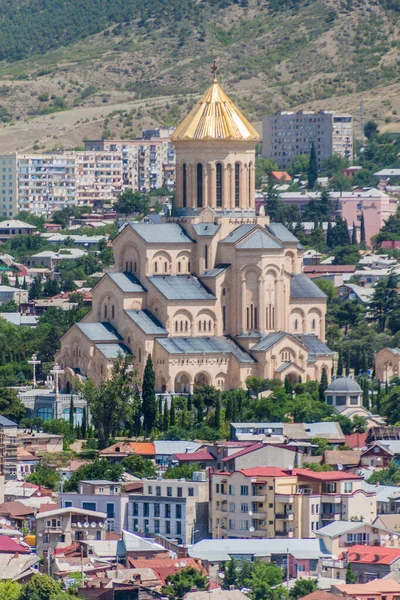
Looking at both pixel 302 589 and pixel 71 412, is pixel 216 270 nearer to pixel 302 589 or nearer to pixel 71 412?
pixel 71 412

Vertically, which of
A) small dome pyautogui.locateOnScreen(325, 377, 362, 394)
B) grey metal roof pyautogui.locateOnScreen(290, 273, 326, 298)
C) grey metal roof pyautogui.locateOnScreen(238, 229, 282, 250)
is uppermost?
grey metal roof pyautogui.locateOnScreen(238, 229, 282, 250)

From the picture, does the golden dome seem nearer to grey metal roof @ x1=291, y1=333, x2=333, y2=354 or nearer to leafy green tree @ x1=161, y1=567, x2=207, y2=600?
grey metal roof @ x1=291, y1=333, x2=333, y2=354

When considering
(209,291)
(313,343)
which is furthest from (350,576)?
(313,343)

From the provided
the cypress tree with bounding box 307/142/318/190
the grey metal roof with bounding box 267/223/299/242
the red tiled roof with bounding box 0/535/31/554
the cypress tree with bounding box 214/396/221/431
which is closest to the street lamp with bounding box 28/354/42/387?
the grey metal roof with bounding box 267/223/299/242

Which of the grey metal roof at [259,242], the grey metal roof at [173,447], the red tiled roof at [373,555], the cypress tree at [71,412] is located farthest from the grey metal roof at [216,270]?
the red tiled roof at [373,555]

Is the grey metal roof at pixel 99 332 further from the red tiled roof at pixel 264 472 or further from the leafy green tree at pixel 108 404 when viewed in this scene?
the red tiled roof at pixel 264 472
